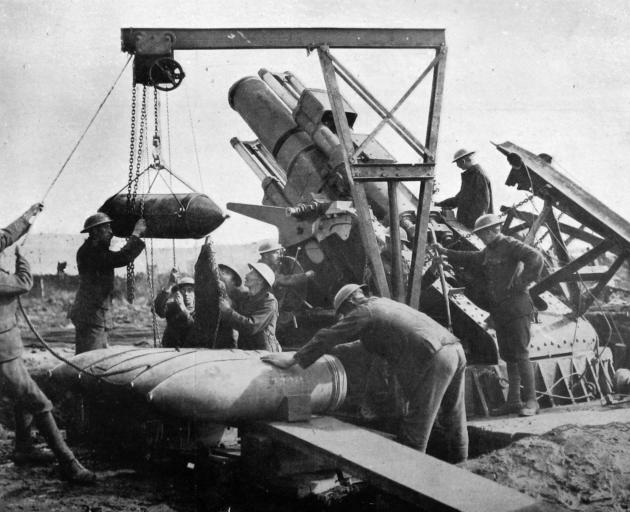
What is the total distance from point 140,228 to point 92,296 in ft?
3.03

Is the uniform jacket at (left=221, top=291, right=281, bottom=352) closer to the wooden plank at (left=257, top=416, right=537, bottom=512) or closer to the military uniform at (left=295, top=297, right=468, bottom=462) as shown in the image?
the military uniform at (left=295, top=297, right=468, bottom=462)

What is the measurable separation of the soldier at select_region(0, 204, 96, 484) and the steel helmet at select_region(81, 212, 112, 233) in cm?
138

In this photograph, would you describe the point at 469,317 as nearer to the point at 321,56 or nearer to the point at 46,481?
the point at 321,56

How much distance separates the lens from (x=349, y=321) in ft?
17.4

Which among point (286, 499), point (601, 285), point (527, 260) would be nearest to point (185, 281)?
point (286, 499)

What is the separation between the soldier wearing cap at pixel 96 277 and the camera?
22.4 ft

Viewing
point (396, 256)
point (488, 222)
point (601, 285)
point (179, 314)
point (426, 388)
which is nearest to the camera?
point (426, 388)

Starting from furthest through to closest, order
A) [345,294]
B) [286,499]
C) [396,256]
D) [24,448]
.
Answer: [396,256]
[24,448]
[345,294]
[286,499]

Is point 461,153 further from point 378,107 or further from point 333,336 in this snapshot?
point 333,336

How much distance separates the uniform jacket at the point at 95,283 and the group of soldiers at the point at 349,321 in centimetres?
1

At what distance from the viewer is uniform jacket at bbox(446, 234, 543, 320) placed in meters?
6.72

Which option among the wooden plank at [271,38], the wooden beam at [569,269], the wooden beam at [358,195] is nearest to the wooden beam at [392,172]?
the wooden beam at [358,195]

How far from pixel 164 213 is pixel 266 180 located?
3.10 m

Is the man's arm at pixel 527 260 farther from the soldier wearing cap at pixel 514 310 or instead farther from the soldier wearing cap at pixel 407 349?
the soldier wearing cap at pixel 407 349
